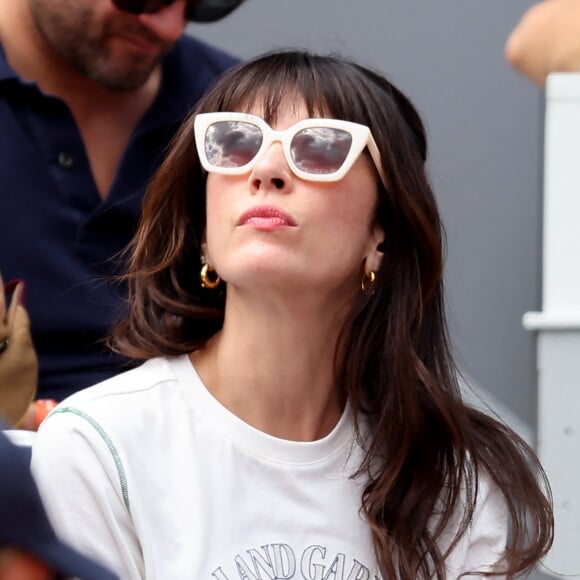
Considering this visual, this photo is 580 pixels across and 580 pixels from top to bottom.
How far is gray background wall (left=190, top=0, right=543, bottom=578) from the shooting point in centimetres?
361

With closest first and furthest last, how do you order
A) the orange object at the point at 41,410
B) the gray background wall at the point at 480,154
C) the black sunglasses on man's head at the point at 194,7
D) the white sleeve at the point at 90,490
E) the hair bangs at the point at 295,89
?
the white sleeve at the point at 90,490
the hair bangs at the point at 295,89
the orange object at the point at 41,410
the black sunglasses on man's head at the point at 194,7
the gray background wall at the point at 480,154

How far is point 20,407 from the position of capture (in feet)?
7.42

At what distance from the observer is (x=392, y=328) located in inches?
85.0

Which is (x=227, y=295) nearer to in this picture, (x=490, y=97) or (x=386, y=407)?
(x=386, y=407)

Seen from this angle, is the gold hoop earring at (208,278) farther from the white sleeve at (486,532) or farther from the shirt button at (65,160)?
the shirt button at (65,160)

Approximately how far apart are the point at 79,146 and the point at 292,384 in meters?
0.84

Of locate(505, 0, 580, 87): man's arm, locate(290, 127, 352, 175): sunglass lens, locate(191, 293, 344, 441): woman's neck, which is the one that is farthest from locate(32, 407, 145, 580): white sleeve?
locate(505, 0, 580, 87): man's arm

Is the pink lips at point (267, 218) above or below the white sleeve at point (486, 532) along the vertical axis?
above

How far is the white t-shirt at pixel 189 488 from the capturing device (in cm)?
191

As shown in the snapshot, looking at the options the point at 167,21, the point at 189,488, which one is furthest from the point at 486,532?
the point at 167,21

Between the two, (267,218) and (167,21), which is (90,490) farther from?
(167,21)

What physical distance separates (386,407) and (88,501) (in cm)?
49

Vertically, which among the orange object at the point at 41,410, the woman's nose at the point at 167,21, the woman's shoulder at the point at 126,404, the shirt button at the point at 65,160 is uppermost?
the woman's nose at the point at 167,21

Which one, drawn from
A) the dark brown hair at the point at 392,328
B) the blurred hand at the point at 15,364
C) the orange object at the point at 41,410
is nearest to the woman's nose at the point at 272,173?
the dark brown hair at the point at 392,328
